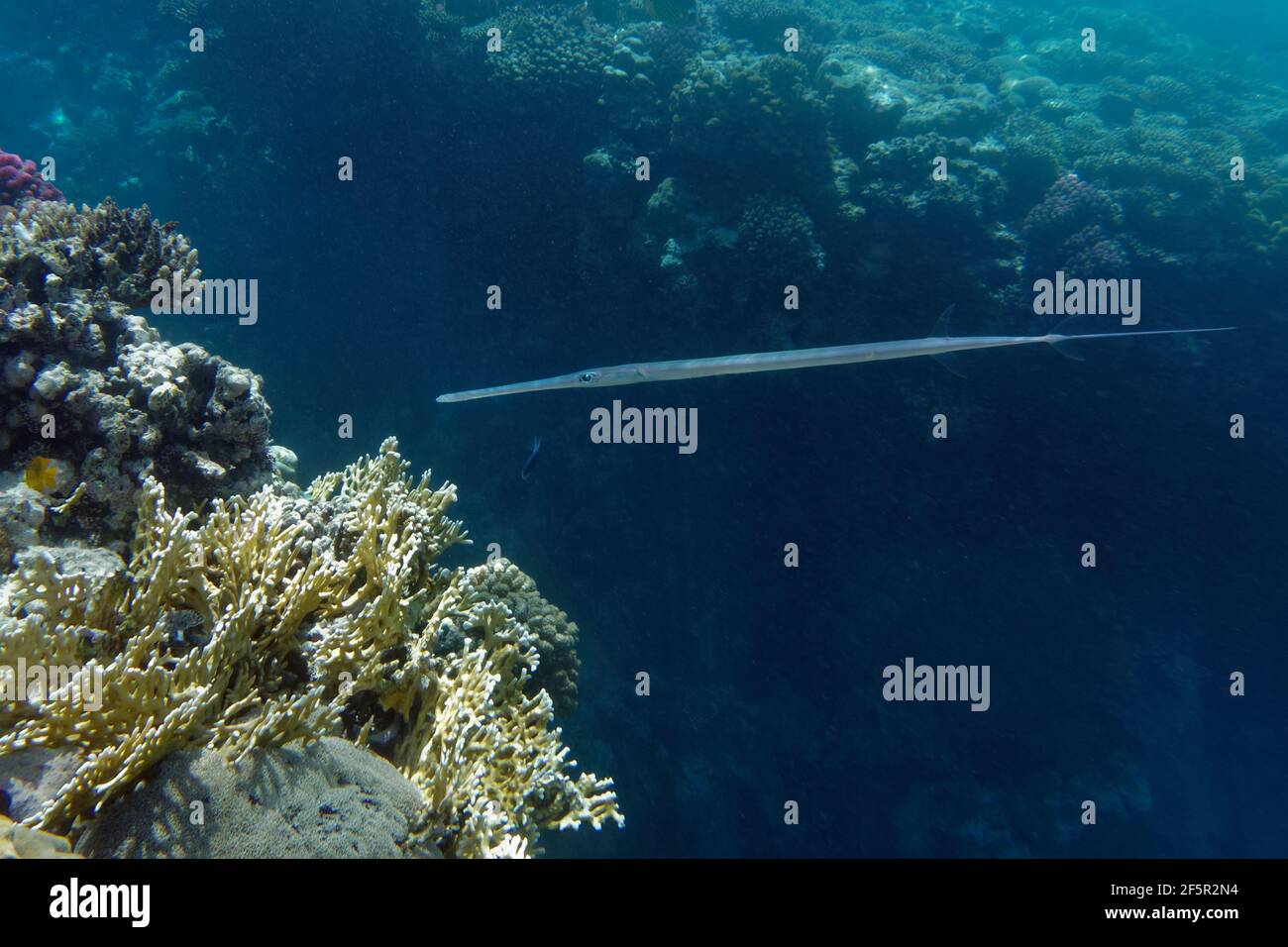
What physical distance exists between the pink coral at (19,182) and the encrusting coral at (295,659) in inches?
231

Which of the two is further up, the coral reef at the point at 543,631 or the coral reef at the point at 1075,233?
the coral reef at the point at 1075,233

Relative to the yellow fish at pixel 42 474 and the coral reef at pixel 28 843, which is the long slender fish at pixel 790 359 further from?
the coral reef at pixel 28 843

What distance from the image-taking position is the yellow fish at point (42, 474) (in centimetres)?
376

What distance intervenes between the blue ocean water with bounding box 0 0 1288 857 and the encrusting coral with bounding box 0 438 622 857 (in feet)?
28.9

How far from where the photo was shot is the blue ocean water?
38.0ft

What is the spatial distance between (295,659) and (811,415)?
10821mm

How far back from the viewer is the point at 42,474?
3.79 metres

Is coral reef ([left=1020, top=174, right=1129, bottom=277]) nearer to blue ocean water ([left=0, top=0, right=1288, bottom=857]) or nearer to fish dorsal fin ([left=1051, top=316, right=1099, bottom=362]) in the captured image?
blue ocean water ([left=0, top=0, right=1288, bottom=857])

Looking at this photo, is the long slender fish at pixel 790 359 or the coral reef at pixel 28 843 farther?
the long slender fish at pixel 790 359

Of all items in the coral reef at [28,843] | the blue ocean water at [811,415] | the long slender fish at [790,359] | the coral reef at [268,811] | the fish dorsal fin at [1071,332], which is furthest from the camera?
the blue ocean water at [811,415]

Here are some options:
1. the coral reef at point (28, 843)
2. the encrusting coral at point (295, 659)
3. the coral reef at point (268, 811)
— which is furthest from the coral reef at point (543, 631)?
the coral reef at point (28, 843)

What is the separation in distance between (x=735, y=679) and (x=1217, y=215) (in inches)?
521
